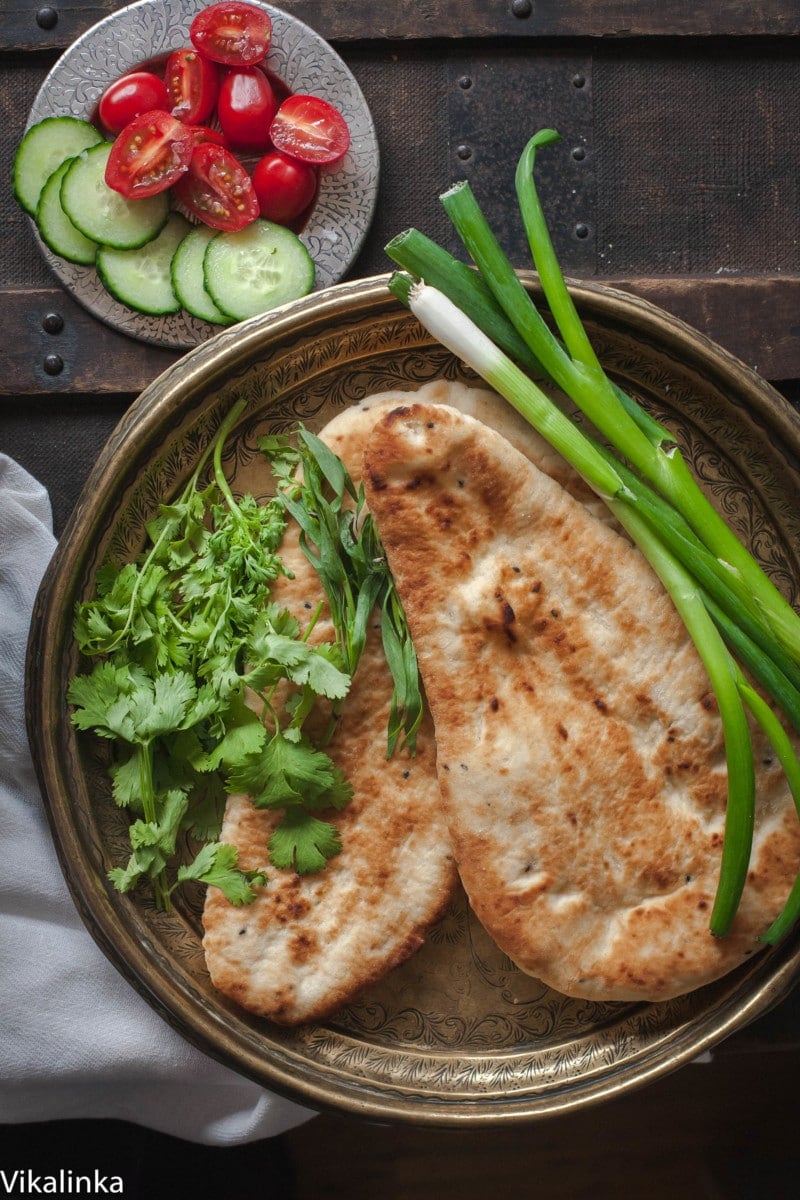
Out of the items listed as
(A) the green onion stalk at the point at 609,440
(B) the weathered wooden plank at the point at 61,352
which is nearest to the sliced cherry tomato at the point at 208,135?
(B) the weathered wooden plank at the point at 61,352

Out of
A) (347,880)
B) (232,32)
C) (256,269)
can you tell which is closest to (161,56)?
(232,32)

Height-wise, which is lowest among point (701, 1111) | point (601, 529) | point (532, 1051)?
point (701, 1111)

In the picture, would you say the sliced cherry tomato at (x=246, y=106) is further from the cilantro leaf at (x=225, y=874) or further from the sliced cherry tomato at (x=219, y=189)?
the cilantro leaf at (x=225, y=874)

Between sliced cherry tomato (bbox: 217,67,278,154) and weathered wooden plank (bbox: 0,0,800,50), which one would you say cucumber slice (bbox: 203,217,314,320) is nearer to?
sliced cherry tomato (bbox: 217,67,278,154)

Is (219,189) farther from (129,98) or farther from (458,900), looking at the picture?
(458,900)

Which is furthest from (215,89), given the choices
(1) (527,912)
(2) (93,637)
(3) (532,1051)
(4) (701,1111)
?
(4) (701,1111)

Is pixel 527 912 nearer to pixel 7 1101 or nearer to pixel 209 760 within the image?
pixel 209 760
